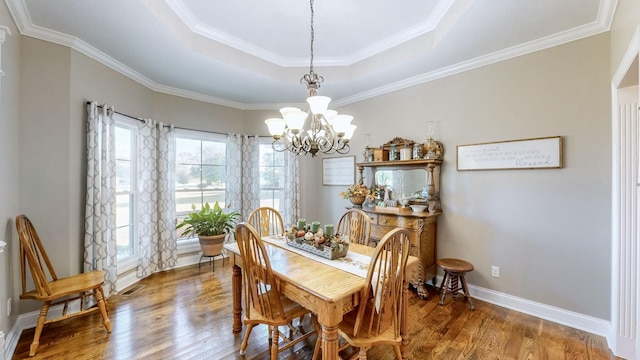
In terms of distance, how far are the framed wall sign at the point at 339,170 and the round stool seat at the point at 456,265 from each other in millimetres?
1825

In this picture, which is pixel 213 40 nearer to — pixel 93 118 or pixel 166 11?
pixel 166 11

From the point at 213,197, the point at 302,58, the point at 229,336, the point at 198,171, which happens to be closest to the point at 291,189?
the point at 213,197

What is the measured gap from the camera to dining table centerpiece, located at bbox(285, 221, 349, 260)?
2008 mm

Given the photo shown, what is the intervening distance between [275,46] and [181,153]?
2.20 metres

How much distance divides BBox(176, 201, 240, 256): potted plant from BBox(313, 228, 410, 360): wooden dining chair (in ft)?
8.86

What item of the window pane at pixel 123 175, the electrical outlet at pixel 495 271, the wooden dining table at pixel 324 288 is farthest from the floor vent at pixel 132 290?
the electrical outlet at pixel 495 271

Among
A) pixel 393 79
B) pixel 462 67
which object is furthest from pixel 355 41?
pixel 462 67

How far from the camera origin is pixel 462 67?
3.03 meters

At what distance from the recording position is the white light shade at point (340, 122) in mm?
2154

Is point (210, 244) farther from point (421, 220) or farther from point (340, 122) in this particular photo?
point (421, 220)

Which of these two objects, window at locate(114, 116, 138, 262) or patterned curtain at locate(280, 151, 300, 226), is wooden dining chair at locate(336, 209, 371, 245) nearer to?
patterned curtain at locate(280, 151, 300, 226)

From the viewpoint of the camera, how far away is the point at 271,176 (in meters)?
4.72

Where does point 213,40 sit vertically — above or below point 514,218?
above

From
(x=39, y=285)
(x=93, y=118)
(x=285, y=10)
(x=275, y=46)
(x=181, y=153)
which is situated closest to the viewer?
(x=39, y=285)
